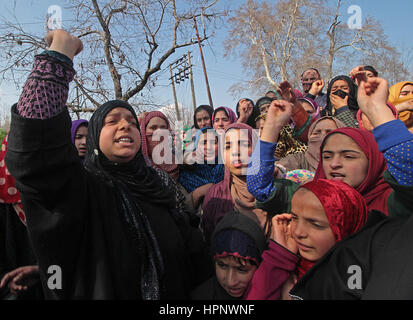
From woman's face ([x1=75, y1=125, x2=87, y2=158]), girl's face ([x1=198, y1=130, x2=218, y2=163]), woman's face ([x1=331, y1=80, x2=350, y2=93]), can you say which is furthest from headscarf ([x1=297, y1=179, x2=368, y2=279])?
woman's face ([x1=331, y1=80, x2=350, y2=93])

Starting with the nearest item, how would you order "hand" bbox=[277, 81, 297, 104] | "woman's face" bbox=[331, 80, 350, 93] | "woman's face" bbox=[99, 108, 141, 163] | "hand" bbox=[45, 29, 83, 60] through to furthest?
"hand" bbox=[45, 29, 83, 60]
"woman's face" bbox=[99, 108, 141, 163]
"hand" bbox=[277, 81, 297, 104]
"woman's face" bbox=[331, 80, 350, 93]

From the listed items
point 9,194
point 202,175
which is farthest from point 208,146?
point 9,194

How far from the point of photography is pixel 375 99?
1.25 metres

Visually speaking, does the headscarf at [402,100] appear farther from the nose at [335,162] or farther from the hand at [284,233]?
the hand at [284,233]

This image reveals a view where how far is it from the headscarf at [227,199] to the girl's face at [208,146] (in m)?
0.63

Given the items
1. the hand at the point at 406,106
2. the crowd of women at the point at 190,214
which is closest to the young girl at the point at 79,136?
the crowd of women at the point at 190,214

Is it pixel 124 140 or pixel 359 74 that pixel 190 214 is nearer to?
pixel 124 140

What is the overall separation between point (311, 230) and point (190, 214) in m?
1.01

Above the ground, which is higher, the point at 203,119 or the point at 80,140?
the point at 203,119

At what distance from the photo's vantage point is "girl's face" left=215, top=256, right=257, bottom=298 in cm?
160

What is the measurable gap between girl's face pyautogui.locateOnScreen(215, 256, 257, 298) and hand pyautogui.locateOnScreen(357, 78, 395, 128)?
107 cm

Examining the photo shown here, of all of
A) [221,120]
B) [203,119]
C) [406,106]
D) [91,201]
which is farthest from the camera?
[203,119]

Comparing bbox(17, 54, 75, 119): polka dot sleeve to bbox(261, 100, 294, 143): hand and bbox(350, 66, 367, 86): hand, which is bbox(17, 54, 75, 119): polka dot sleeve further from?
bbox(350, 66, 367, 86): hand
